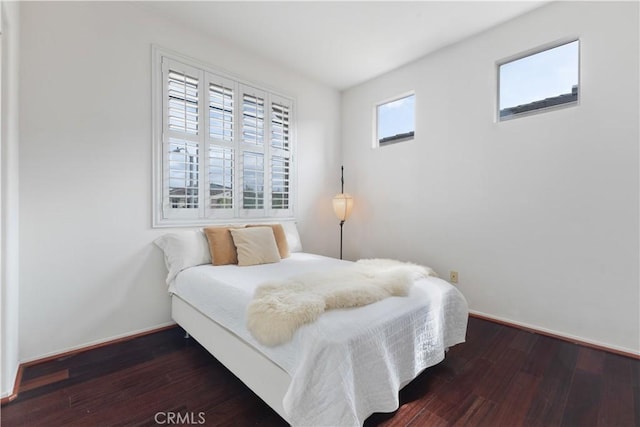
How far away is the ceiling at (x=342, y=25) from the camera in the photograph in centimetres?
236

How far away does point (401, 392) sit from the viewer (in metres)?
1.62

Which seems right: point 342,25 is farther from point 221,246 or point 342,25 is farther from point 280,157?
point 221,246

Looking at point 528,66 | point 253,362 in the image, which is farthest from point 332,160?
point 253,362

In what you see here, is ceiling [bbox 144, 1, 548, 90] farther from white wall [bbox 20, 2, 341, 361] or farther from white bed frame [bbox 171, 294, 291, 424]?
white bed frame [bbox 171, 294, 291, 424]

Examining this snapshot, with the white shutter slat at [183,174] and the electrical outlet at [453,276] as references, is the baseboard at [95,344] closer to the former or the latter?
the white shutter slat at [183,174]

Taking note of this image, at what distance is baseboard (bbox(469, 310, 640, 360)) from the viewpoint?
204 centimetres

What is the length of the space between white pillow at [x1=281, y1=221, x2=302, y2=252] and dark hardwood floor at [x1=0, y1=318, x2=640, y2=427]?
1356 millimetres

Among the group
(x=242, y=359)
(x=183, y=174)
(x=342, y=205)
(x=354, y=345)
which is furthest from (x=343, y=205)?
(x=354, y=345)

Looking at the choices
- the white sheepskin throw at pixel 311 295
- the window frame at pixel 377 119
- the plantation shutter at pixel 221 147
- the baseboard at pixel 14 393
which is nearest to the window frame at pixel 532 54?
the window frame at pixel 377 119

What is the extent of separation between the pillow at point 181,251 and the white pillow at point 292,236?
926mm

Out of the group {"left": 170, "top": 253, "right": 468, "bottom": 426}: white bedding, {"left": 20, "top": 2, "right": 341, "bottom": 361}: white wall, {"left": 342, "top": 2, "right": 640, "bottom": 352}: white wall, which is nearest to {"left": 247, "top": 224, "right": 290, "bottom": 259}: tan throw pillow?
{"left": 170, "top": 253, "right": 468, "bottom": 426}: white bedding

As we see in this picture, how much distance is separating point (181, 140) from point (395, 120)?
252cm

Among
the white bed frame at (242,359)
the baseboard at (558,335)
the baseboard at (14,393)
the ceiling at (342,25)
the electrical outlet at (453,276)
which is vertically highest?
the ceiling at (342,25)

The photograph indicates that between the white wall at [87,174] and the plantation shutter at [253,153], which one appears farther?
the plantation shutter at [253,153]
